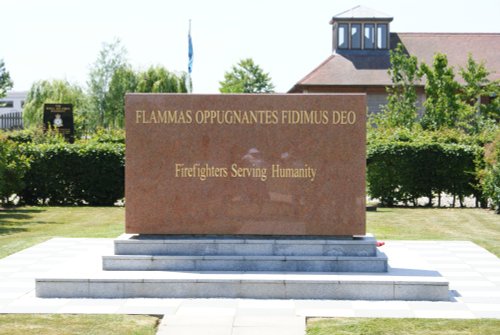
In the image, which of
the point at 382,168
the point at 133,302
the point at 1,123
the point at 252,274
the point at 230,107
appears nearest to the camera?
the point at 133,302

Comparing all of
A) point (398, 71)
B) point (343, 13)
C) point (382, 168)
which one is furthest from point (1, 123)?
point (382, 168)

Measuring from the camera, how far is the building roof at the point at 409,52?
54656mm

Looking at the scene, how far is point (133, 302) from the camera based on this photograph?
8.83 meters

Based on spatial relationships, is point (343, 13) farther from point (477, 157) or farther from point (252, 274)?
point (252, 274)

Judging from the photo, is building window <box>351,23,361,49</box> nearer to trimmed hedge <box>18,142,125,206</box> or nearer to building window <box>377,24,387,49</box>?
building window <box>377,24,387,49</box>

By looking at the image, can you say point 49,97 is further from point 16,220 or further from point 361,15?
point 16,220

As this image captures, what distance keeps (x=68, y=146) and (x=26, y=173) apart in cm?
149

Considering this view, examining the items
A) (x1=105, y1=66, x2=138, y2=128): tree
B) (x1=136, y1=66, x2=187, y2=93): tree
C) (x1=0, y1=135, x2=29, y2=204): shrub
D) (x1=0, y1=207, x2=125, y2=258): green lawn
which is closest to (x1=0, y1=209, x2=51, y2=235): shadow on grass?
(x1=0, y1=207, x2=125, y2=258): green lawn

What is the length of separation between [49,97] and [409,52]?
27.8m

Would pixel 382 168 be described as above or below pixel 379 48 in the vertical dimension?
below

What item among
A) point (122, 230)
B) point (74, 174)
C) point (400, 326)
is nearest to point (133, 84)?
point (74, 174)

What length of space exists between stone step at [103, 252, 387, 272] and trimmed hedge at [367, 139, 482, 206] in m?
13.4

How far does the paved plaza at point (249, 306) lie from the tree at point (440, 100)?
2530 centimetres

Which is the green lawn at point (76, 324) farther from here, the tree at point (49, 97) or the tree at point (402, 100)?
the tree at point (49, 97)
